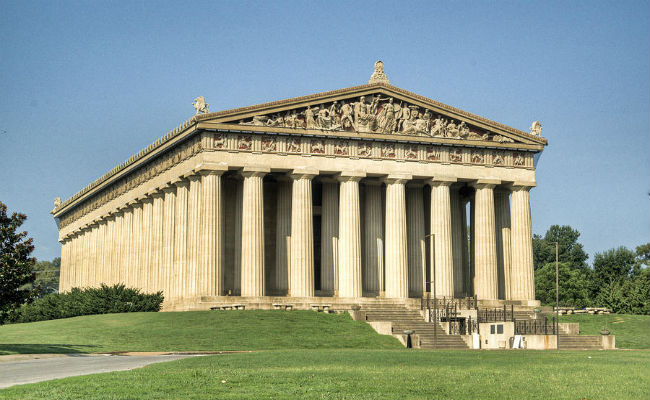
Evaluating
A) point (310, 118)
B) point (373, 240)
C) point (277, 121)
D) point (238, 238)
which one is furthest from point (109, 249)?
point (310, 118)

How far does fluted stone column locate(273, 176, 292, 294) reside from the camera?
254 feet

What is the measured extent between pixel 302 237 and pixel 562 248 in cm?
10350

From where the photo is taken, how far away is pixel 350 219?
76.6 m

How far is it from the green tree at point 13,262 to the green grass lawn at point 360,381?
19360mm

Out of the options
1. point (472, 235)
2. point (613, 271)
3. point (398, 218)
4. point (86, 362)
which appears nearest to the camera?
point (86, 362)

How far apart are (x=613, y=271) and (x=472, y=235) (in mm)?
69712

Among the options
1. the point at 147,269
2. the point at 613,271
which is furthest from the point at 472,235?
the point at 613,271

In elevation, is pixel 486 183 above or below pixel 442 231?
above

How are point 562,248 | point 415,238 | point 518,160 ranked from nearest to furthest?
1. point 518,160
2. point 415,238
3. point 562,248

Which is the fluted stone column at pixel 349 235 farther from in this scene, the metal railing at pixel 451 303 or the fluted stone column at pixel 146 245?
the fluted stone column at pixel 146 245

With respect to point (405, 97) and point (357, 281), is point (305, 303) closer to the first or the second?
point (357, 281)

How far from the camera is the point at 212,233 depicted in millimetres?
72562

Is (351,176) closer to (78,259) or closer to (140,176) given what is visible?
(140,176)

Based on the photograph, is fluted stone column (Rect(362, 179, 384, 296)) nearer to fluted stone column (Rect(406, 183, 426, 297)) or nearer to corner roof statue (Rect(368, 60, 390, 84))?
fluted stone column (Rect(406, 183, 426, 297))
